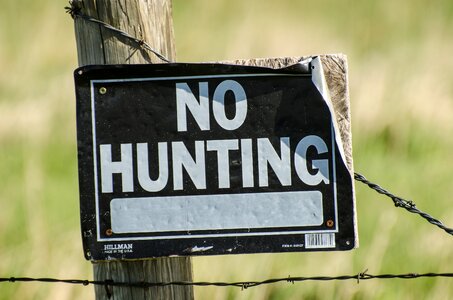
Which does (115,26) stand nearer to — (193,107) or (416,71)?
(193,107)

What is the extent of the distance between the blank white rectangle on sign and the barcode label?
3cm

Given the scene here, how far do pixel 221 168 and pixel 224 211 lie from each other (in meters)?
0.11

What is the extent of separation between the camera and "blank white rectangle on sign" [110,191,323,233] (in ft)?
7.09

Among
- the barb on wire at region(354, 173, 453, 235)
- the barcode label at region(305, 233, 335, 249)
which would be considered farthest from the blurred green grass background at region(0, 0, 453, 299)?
the barcode label at region(305, 233, 335, 249)

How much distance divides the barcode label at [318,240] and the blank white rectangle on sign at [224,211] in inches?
1.2

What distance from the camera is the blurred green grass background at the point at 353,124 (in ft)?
13.0

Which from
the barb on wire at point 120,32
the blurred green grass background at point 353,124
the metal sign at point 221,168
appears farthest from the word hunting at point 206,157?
the blurred green grass background at point 353,124

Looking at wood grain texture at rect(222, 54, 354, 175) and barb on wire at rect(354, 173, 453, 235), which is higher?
wood grain texture at rect(222, 54, 354, 175)

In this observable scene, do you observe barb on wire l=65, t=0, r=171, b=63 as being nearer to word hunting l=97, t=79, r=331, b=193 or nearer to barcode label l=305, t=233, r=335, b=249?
word hunting l=97, t=79, r=331, b=193

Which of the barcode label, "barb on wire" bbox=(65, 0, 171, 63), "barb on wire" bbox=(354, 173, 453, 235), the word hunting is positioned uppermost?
"barb on wire" bbox=(65, 0, 171, 63)

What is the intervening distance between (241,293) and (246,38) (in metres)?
5.27

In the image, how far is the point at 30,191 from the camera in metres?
4.94

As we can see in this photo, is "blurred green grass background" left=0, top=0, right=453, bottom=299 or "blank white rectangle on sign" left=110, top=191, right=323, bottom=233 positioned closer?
"blank white rectangle on sign" left=110, top=191, right=323, bottom=233

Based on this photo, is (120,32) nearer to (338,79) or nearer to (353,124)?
(338,79)
